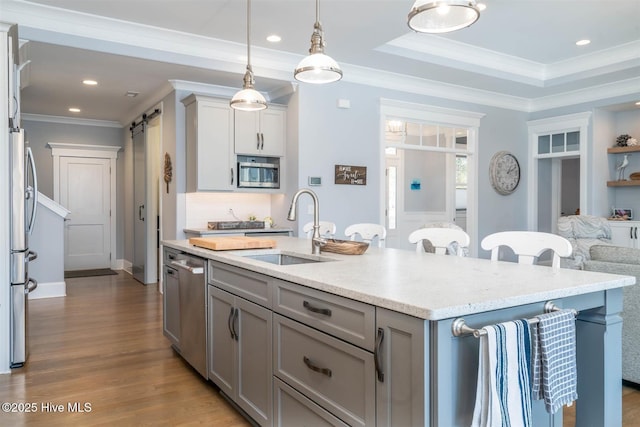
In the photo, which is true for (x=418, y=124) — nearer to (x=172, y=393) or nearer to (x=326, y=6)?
(x=326, y=6)

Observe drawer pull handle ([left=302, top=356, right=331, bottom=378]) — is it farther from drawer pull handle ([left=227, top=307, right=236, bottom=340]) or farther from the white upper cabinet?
the white upper cabinet

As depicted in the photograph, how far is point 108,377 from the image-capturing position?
3109 mm

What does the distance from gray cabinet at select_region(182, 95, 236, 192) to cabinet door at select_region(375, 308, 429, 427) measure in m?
4.00

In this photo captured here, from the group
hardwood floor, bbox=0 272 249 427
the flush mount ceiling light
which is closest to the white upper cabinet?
hardwood floor, bbox=0 272 249 427

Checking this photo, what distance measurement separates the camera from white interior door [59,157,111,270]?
7.88 meters

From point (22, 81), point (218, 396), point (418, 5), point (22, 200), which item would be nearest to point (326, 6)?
point (418, 5)

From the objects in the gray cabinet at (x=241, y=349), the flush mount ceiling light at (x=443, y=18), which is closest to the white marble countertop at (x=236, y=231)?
the gray cabinet at (x=241, y=349)

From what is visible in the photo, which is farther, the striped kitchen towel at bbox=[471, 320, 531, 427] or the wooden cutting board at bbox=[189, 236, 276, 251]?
the wooden cutting board at bbox=[189, 236, 276, 251]

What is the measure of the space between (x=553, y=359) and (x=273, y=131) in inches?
175

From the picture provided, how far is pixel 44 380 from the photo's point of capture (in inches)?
120

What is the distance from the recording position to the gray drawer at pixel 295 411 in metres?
1.72

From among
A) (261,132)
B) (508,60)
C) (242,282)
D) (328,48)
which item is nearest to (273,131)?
(261,132)

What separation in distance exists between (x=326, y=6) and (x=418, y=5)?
1968 mm

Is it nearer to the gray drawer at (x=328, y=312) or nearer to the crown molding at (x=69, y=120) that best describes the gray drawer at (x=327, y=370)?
the gray drawer at (x=328, y=312)
